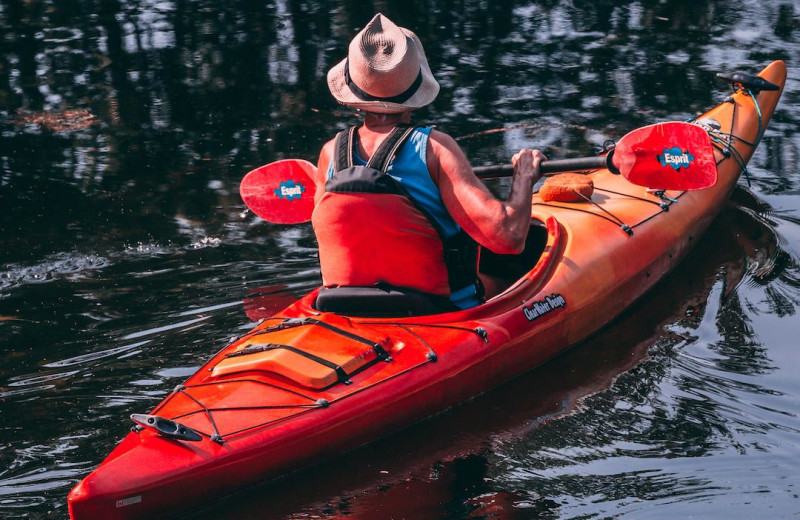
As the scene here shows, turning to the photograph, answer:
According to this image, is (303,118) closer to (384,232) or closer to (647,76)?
(647,76)

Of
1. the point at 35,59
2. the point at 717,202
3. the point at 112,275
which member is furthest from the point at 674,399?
the point at 35,59

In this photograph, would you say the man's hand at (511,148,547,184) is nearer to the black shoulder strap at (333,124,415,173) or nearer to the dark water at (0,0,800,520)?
the black shoulder strap at (333,124,415,173)

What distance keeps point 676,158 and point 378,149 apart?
5.55 ft

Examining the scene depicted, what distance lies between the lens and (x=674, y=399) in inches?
172

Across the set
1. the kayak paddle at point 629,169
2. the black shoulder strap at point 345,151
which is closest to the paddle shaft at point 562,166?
the kayak paddle at point 629,169

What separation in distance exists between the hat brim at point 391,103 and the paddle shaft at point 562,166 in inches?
19.0

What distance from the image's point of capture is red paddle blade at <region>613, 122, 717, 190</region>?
16.1ft

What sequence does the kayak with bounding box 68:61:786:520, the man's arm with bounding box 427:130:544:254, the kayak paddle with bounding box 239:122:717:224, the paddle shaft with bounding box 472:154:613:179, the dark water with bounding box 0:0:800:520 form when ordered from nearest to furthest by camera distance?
the kayak with bounding box 68:61:786:520 < the dark water with bounding box 0:0:800:520 < the man's arm with bounding box 427:130:544:254 < the paddle shaft with bounding box 472:154:613:179 < the kayak paddle with bounding box 239:122:717:224

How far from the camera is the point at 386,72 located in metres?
3.94

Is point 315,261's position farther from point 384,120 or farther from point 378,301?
point 384,120

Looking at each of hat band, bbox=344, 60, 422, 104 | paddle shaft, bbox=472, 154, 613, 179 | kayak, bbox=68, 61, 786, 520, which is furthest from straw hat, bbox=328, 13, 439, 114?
kayak, bbox=68, 61, 786, 520

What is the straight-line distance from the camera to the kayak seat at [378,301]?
418 centimetres

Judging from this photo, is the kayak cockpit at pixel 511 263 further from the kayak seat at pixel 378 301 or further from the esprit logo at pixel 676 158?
the kayak seat at pixel 378 301

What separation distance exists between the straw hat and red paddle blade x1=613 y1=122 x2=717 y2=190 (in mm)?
1309
